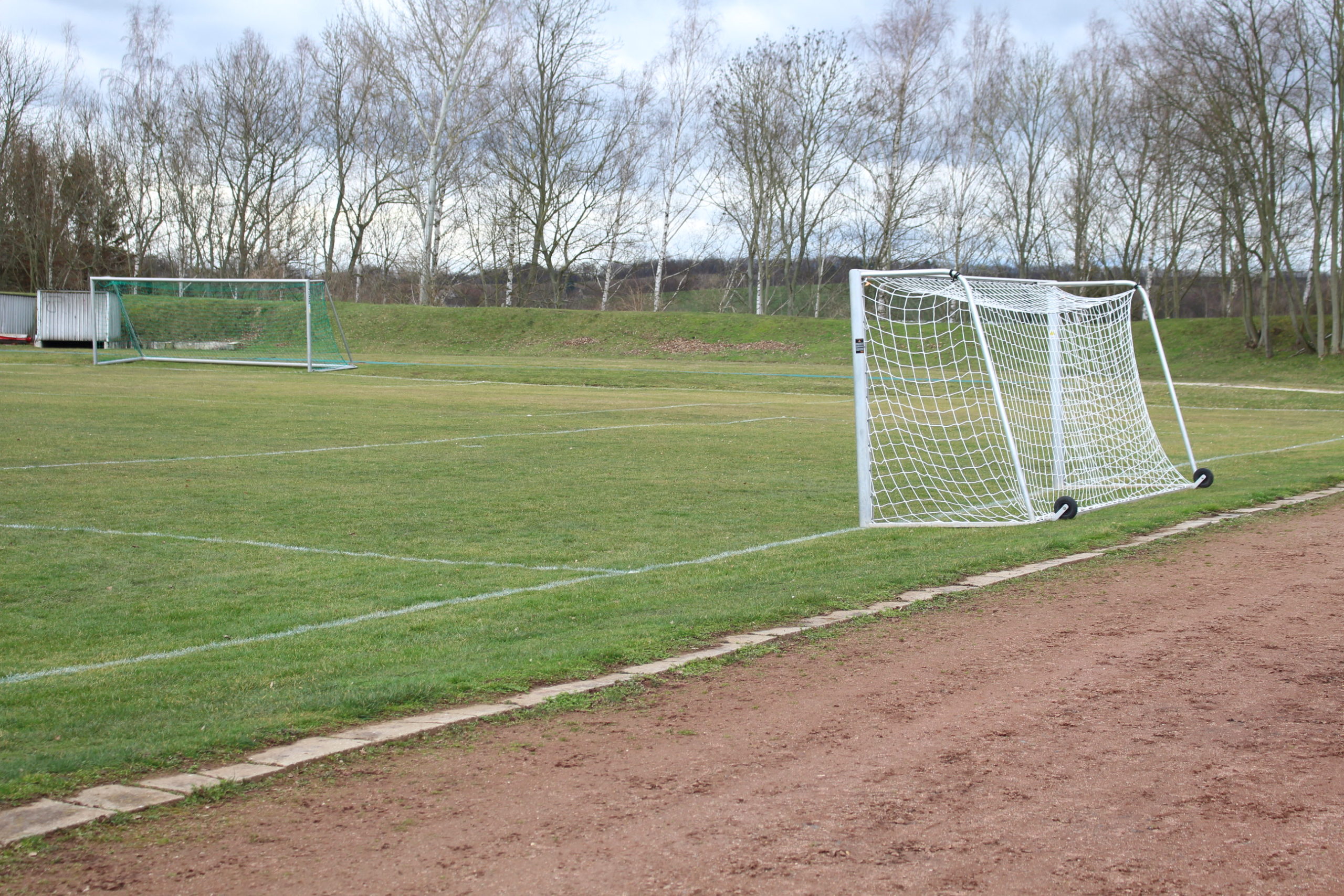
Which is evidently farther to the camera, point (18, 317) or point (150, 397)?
point (18, 317)

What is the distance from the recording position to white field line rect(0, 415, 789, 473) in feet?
38.7

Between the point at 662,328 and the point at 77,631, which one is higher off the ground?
the point at 662,328

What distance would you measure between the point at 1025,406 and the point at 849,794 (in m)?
10.9

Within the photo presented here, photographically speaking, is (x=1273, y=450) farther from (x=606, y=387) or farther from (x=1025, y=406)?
(x=606, y=387)

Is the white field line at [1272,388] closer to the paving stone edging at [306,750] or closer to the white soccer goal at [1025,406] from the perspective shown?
the white soccer goal at [1025,406]

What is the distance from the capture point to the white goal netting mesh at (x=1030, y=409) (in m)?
10.3

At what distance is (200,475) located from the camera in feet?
36.8

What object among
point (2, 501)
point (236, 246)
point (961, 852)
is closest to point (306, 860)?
point (961, 852)

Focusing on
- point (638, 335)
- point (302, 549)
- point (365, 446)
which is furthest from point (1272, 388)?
point (302, 549)

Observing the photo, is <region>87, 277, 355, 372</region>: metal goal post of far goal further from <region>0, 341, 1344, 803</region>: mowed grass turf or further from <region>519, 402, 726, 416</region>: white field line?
<region>0, 341, 1344, 803</region>: mowed grass turf

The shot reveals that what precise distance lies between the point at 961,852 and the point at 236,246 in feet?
198

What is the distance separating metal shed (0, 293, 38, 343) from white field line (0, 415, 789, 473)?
38.2m

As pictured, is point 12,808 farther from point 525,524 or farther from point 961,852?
point 525,524

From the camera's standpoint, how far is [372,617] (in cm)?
597
